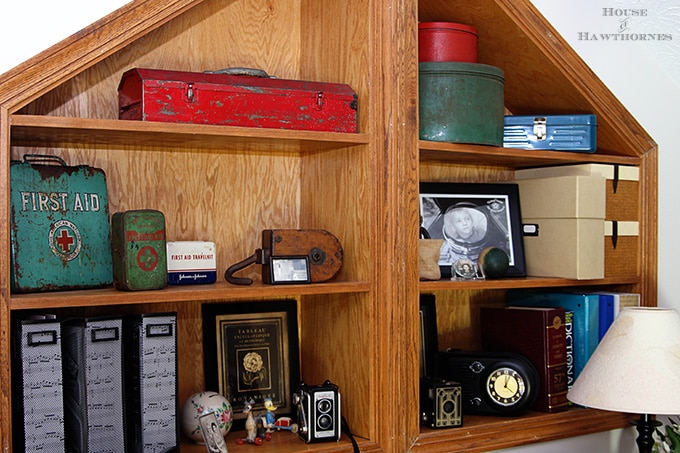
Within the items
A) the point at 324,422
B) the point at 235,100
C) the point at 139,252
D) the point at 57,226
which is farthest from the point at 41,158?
the point at 324,422

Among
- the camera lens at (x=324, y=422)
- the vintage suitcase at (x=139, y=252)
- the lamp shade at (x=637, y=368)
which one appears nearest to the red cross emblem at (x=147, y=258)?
the vintage suitcase at (x=139, y=252)

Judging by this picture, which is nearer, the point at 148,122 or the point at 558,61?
the point at 148,122

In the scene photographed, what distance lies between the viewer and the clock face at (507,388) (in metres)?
2.67

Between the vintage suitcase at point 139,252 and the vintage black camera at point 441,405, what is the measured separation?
898mm

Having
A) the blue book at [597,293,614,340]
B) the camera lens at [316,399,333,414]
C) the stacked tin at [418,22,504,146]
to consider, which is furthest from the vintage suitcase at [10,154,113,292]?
the blue book at [597,293,614,340]

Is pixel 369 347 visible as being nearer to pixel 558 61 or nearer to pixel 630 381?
pixel 630 381

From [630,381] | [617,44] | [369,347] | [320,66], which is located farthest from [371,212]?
[617,44]

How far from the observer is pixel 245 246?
8.71ft

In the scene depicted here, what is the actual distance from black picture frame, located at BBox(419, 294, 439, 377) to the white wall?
0.38 meters

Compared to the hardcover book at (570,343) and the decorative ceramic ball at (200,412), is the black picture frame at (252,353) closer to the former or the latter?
the decorative ceramic ball at (200,412)

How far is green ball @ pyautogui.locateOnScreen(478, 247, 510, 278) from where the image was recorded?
2.71 metres

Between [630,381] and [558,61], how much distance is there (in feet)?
3.59

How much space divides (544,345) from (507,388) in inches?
7.8

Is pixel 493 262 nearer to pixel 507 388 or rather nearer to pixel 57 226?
pixel 507 388
